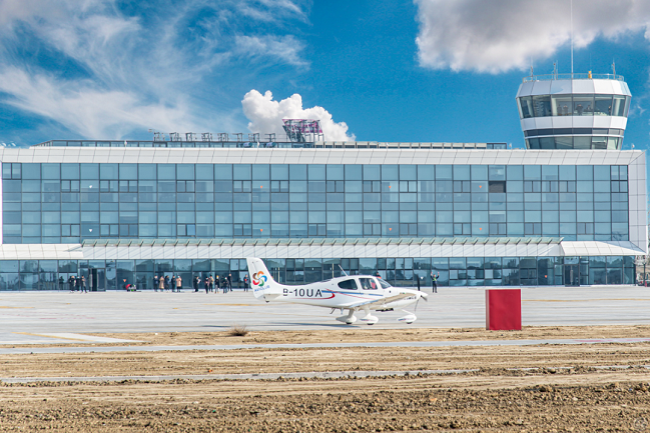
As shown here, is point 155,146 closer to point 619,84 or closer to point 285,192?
point 285,192

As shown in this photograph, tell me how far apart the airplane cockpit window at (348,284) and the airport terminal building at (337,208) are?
4042 cm

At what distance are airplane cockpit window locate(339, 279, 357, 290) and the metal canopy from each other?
1615 inches

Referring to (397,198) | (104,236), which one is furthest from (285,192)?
(104,236)

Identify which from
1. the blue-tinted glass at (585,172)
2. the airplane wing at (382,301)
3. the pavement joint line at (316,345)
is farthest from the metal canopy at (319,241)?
the pavement joint line at (316,345)

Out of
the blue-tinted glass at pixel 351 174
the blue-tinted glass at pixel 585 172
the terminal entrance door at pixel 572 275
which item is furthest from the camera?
the blue-tinted glass at pixel 585 172

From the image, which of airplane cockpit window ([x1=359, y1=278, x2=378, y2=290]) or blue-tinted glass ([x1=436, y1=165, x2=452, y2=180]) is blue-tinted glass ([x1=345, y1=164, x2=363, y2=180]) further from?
airplane cockpit window ([x1=359, y1=278, x2=378, y2=290])

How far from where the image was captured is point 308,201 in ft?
223

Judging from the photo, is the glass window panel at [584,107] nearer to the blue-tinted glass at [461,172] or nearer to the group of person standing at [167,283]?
the blue-tinted glass at [461,172]

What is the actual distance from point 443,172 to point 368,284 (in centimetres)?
4613

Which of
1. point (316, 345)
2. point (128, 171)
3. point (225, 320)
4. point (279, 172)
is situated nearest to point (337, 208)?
point (279, 172)

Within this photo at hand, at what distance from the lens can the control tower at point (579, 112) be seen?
2827 inches

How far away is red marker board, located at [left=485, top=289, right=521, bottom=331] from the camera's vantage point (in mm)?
22219

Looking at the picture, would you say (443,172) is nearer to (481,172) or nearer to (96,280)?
(481,172)

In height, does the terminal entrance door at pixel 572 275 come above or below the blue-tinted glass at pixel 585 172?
below
